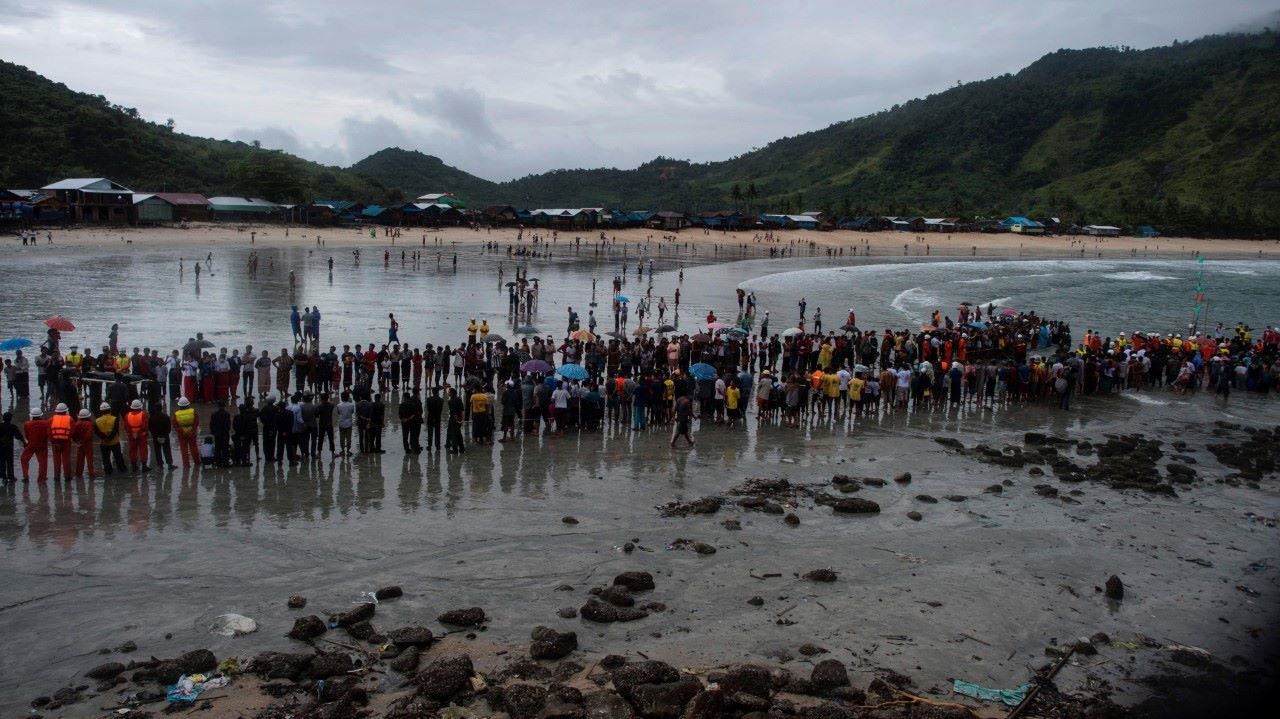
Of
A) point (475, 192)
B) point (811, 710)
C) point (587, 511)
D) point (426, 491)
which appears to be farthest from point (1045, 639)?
point (475, 192)

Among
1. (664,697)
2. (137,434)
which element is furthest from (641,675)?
(137,434)

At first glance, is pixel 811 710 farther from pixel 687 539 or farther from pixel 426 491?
pixel 426 491

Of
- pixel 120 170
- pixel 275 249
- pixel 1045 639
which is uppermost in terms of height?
pixel 120 170

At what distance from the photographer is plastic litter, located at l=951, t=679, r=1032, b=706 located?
26.0 feet

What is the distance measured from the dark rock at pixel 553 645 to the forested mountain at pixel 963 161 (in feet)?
284

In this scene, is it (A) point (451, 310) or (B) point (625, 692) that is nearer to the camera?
(B) point (625, 692)

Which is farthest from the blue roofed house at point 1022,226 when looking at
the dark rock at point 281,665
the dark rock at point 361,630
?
the dark rock at point 281,665

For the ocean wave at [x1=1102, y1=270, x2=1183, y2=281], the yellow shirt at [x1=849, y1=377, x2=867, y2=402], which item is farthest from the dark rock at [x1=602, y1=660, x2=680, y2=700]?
the ocean wave at [x1=1102, y1=270, x2=1183, y2=281]

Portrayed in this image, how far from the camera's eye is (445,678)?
753 cm

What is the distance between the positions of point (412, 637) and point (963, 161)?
164878 millimetres

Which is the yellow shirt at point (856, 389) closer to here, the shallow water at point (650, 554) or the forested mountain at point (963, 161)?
the shallow water at point (650, 554)

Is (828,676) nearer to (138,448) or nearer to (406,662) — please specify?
(406,662)

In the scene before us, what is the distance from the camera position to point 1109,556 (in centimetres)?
1175

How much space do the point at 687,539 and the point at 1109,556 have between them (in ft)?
19.3
